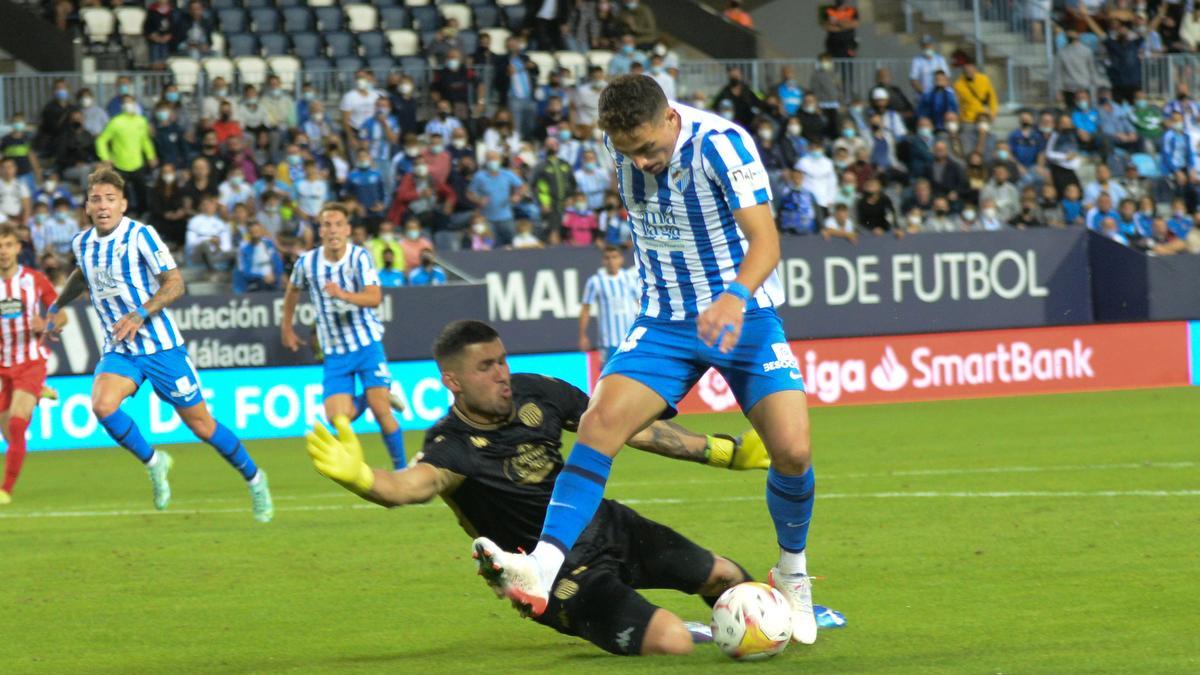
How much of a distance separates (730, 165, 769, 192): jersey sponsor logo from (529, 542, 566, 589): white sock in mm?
1421

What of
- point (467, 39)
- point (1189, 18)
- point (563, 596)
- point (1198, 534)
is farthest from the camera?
point (1189, 18)

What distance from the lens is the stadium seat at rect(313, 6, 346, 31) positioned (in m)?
27.8

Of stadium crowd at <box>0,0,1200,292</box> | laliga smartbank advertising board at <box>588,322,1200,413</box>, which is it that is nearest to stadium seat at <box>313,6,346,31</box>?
stadium crowd at <box>0,0,1200,292</box>

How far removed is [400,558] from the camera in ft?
31.0

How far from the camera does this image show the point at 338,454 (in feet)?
18.2

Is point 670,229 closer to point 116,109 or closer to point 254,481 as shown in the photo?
point 254,481

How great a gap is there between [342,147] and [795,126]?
6.61m

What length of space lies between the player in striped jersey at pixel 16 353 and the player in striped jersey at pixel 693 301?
810 centimetres

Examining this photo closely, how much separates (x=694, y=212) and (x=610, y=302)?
1386cm

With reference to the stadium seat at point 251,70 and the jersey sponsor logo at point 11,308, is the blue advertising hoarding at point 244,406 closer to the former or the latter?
the jersey sponsor logo at point 11,308

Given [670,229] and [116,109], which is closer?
[670,229]

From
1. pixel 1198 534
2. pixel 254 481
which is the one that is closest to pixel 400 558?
pixel 254 481

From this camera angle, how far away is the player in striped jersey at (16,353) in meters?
13.4

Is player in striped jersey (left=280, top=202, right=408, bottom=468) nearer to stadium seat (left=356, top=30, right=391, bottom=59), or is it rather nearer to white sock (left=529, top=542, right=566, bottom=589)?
white sock (left=529, top=542, right=566, bottom=589)
